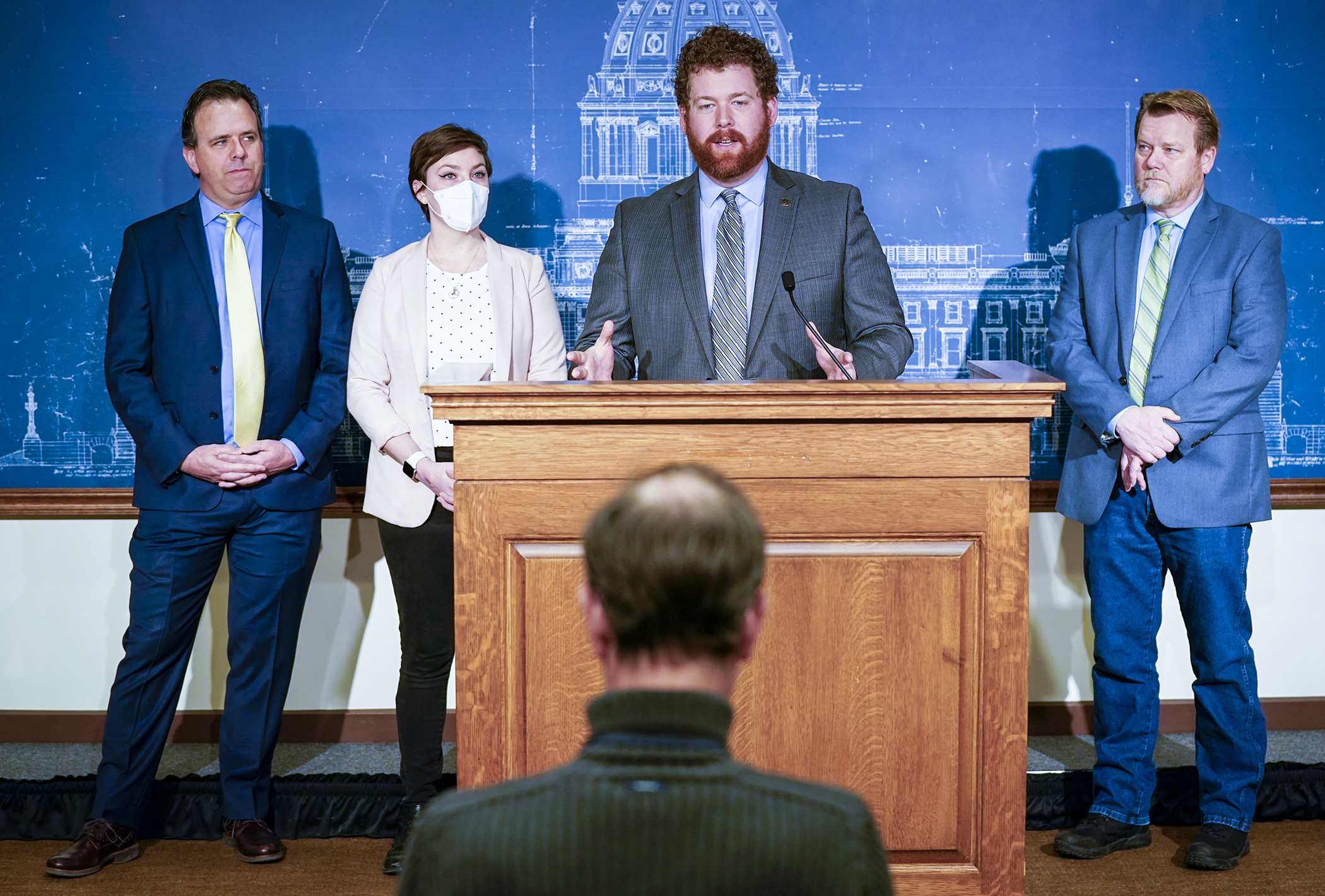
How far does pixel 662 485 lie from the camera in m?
0.95

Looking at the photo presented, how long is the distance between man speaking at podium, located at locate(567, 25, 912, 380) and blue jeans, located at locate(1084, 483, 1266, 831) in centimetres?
95

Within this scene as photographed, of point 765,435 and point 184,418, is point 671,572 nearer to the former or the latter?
point 765,435

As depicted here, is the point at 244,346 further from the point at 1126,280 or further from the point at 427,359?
the point at 1126,280

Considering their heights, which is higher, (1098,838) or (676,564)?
(676,564)

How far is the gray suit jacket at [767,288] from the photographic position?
267 centimetres

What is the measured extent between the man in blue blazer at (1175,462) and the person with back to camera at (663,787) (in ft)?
7.54

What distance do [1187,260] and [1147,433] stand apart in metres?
0.49

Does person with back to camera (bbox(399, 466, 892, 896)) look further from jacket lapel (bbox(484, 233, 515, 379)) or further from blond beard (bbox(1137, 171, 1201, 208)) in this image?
blond beard (bbox(1137, 171, 1201, 208))

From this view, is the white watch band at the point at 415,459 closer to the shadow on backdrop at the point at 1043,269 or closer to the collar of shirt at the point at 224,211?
the collar of shirt at the point at 224,211

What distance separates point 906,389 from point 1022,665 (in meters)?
0.50

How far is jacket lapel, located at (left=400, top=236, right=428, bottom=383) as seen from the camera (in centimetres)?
310

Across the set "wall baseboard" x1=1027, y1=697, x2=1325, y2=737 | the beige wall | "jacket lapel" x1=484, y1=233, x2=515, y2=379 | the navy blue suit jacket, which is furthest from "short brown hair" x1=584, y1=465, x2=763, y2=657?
"wall baseboard" x1=1027, y1=697, x2=1325, y2=737

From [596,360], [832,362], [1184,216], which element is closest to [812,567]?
[832,362]

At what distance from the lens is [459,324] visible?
3115 millimetres
